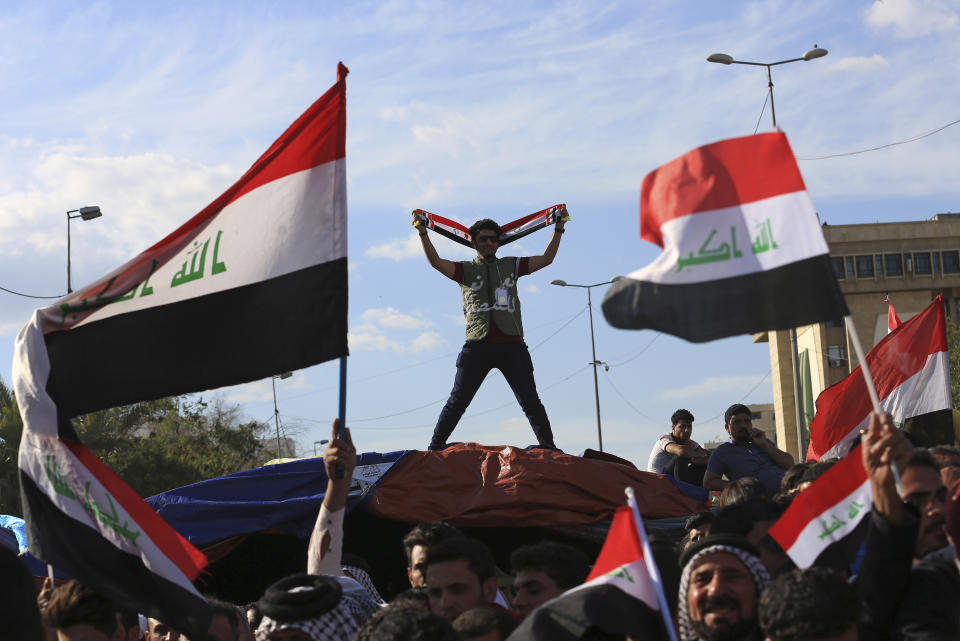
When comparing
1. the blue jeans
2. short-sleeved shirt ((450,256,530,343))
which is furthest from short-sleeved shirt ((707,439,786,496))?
short-sleeved shirt ((450,256,530,343))

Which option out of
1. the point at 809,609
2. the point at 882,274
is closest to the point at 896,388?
the point at 809,609

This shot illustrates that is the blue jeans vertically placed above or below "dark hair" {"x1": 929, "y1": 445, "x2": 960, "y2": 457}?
above

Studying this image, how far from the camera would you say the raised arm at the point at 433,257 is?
9570 millimetres

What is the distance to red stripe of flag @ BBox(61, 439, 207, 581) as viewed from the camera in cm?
512

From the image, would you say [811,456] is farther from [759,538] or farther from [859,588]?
[859,588]

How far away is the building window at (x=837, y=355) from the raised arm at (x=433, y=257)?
56.1m

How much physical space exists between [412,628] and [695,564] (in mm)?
1117

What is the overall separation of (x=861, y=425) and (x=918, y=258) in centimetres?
5732

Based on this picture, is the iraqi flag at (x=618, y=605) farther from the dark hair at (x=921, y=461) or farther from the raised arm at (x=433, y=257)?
the raised arm at (x=433, y=257)

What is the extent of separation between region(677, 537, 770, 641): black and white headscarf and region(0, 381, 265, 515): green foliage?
12.5m

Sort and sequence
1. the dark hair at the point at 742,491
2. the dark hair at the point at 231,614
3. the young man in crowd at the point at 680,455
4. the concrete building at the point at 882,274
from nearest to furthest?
1. the dark hair at the point at 231,614
2. the dark hair at the point at 742,491
3. the young man in crowd at the point at 680,455
4. the concrete building at the point at 882,274

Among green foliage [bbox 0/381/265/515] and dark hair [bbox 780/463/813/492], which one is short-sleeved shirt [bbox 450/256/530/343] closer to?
dark hair [bbox 780/463/813/492]

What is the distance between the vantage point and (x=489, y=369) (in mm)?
9641

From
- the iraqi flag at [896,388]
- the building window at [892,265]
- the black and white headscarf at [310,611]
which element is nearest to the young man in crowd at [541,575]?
the black and white headscarf at [310,611]
